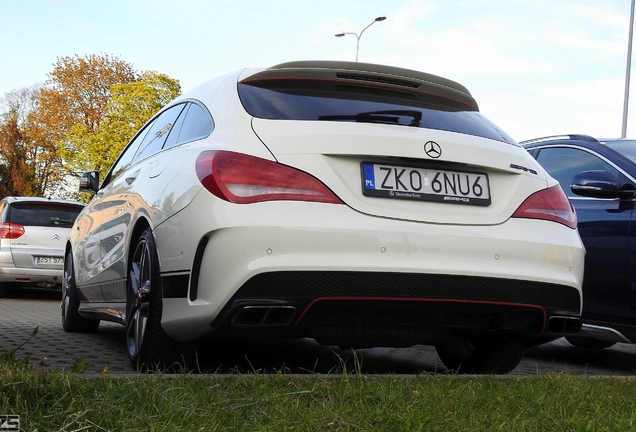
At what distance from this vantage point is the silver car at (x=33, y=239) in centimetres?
1388

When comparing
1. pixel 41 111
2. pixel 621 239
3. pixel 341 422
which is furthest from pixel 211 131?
pixel 41 111

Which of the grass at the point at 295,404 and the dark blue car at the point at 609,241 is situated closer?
the grass at the point at 295,404

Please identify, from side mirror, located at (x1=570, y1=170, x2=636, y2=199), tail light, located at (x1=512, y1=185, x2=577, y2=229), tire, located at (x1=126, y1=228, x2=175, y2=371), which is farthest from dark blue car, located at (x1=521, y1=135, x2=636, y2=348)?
tire, located at (x1=126, y1=228, x2=175, y2=371)

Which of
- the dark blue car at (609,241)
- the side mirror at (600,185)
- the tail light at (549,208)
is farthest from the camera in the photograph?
the side mirror at (600,185)

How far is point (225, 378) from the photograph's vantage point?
3621 mm

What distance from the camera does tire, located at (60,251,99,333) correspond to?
731 cm

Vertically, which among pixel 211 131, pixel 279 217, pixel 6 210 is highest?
pixel 211 131

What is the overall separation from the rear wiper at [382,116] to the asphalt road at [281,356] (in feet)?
3.84

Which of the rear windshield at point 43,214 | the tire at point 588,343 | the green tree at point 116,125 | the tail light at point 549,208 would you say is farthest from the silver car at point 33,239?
the green tree at point 116,125

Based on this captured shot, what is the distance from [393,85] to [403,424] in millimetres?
2053

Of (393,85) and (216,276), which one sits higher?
(393,85)

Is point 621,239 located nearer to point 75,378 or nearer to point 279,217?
point 279,217

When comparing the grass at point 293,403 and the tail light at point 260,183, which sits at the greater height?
the tail light at point 260,183

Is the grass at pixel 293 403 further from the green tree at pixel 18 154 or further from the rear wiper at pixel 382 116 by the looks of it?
the green tree at pixel 18 154
